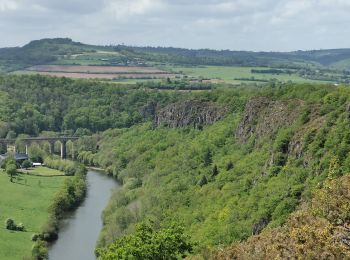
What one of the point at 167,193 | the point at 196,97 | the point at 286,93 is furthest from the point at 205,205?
the point at 196,97

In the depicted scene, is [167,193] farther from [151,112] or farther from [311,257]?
[151,112]

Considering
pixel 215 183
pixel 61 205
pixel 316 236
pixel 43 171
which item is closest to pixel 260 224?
pixel 215 183

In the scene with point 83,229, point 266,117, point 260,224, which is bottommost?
point 83,229

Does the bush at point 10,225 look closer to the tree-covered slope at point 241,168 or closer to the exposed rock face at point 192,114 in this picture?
the tree-covered slope at point 241,168

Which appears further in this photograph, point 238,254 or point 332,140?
point 332,140

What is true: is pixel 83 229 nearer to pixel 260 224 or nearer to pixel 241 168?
pixel 241 168

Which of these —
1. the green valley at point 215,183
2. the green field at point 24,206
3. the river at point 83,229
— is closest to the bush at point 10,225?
the green field at point 24,206

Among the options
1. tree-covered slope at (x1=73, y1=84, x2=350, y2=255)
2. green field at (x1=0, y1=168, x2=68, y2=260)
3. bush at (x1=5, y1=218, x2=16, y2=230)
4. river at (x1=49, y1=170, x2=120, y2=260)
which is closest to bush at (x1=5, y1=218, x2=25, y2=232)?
bush at (x1=5, y1=218, x2=16, y2=230)
